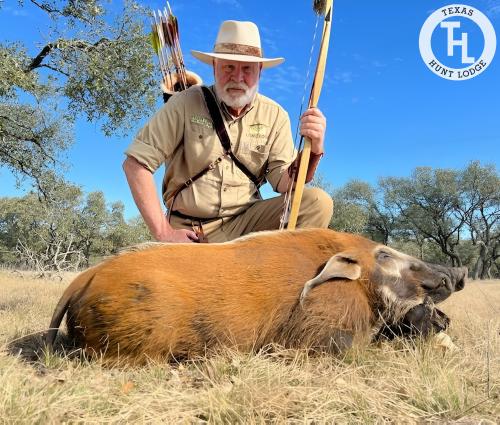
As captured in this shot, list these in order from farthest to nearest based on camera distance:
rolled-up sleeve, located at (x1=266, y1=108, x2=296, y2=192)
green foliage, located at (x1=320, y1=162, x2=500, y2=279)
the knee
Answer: green foliage, located at (x1=320, y1=162, x2=500, y2=279) < rolled-up sleeve, located at (x1=266, y1=108, x2=296, y2=192) < the knee

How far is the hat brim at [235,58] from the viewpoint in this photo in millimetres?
4832

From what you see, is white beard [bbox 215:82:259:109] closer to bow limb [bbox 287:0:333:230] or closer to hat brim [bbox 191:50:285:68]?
hat brim [bbox 191:50:285:68]

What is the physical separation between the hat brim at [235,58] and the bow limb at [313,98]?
684 mm

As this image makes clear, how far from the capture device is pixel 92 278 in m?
3.25

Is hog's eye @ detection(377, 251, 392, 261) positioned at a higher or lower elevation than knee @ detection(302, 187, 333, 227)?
lower

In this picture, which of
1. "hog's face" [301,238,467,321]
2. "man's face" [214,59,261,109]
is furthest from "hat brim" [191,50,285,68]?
"hog's face" [301,238,467,321]

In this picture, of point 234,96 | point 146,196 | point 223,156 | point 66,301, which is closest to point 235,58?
point 234,96

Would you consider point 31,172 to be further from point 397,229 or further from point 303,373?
point 397,229

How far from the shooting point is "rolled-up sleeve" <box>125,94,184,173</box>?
15.9 feet

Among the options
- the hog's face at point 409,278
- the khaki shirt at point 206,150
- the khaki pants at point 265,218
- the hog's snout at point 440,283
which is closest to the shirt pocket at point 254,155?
the khaki shirt at point 206,150

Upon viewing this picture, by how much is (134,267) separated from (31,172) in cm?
1243

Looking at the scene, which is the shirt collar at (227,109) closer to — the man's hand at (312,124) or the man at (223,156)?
the man at (223,156)

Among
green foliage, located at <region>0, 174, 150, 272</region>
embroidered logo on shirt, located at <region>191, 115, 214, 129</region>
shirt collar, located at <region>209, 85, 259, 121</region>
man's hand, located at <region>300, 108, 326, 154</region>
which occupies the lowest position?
green foliage, located at <region>0, 174, 150, 272</region>

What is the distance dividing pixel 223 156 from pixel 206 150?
0.62 feet
